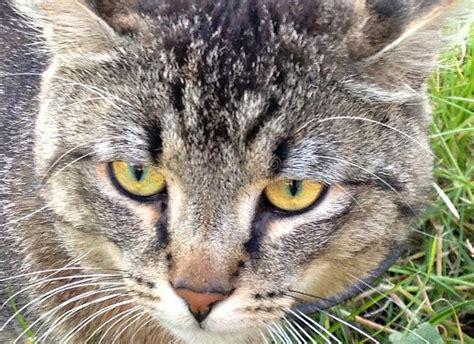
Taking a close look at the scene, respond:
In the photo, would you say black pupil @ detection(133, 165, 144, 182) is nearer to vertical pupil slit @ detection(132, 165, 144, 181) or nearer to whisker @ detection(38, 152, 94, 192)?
vertical pupil slit @ detection(132, 165, 144, 181)

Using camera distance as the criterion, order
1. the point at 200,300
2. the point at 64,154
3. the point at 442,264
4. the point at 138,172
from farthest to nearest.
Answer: the point at 442,264, the point at 64,154, the point at 138,172, the point at 200,300

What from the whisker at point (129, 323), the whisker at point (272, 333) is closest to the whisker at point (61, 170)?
the whisker at point (129, 323)

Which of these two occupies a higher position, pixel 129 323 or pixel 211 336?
pixel 211 336

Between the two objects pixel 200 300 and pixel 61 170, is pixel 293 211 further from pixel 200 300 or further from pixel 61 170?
pixel 61 170

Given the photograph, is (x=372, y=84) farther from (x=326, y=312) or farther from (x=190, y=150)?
(x=326, y=312)

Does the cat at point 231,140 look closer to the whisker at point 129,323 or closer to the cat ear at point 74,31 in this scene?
the cat ear at point 74,31

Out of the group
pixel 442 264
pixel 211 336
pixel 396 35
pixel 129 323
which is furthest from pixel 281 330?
pixel 442 264

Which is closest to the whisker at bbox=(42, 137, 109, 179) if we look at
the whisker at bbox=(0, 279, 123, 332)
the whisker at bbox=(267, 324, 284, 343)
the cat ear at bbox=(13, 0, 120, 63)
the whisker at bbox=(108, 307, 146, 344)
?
the cat ear at bbox=(13, 0, 120, 63)

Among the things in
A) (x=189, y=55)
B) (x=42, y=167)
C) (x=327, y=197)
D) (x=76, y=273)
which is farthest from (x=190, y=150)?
(x=76, y=273)
